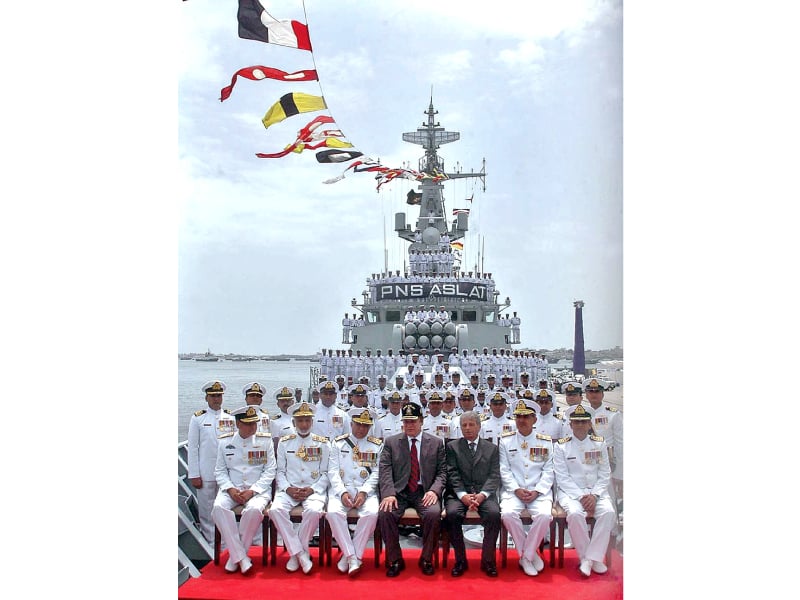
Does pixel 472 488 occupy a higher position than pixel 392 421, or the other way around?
pixel 392 421

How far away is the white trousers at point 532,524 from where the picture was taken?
144 inches

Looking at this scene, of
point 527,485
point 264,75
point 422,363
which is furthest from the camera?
point 422,363

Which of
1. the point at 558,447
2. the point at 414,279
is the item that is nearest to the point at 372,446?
the point at 558,447

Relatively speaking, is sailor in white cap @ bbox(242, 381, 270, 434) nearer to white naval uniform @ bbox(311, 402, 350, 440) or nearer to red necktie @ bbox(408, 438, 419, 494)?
white naval uniform @ bbox(311, 402, 350, 440)

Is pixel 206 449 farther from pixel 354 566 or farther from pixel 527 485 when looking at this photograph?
pixel 527 485

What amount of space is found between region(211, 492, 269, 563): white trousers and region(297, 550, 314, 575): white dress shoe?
31 cm

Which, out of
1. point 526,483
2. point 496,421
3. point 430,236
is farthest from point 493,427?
point 430,236

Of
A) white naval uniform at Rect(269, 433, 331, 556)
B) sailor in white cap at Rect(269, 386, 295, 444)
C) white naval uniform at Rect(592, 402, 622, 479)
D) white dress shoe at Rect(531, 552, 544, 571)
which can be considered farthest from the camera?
sailor in white cap at Rect(269, 386, 295, 444)

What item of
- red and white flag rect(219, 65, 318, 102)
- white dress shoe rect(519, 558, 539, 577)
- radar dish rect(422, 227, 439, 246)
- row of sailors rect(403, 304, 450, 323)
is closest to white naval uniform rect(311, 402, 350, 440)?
white dress shoe rect(519, 558, 539, 577)

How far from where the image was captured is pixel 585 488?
12.2 ft

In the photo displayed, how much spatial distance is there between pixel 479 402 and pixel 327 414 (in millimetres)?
2353

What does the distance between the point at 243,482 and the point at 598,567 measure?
6.98ft

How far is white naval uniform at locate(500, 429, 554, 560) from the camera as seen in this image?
3680mm

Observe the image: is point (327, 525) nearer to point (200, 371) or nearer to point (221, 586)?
point (221, 586)
